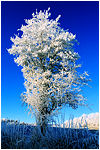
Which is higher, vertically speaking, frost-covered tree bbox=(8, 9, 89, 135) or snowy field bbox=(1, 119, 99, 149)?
frost-covered tree bbox=(8, 9, 89, 135)

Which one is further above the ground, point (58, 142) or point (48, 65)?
point (48, 65)

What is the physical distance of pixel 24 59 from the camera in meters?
12.1

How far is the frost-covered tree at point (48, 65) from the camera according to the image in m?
11.3

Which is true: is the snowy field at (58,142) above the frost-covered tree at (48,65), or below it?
below

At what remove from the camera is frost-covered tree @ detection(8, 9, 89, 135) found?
443 inches

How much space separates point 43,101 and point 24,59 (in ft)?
11.1

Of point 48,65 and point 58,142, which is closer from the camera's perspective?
point 58,142

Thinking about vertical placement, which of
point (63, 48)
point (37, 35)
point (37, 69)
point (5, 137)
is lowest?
point (5, 137)

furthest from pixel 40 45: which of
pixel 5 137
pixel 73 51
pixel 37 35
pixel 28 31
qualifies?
pixel 5 137

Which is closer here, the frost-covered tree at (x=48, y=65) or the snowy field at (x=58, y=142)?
the snowy field at (x=58, y=142)

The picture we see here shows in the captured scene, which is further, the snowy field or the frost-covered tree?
the frost-covered tree

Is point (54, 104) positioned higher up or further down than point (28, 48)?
further down

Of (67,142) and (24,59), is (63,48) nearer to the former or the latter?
(24,59)

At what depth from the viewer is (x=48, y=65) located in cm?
1201
